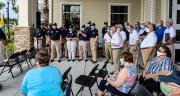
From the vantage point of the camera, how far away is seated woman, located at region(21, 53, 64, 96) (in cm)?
579

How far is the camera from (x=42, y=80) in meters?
5.78

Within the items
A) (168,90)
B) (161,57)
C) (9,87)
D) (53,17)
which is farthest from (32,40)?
(168,90)

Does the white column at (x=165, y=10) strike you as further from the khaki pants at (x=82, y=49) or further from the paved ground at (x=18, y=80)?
the khaki pants at (x=82, y=49)

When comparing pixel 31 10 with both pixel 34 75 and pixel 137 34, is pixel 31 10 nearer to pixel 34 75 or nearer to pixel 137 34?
pixel 137 34

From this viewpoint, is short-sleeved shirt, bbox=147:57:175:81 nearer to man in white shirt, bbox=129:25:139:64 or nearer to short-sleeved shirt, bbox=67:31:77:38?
man in white shirt, bbox=129:25:139:64

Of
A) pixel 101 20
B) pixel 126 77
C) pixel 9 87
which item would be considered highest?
pixel 101 20

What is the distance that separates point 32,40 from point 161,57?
11.2 metres

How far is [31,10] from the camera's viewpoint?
1781 centimetres

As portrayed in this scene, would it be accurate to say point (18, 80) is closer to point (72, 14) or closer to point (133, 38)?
point (133, 38)

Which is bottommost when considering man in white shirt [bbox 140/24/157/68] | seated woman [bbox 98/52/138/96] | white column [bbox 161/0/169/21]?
seated woman [bbox 98/52/138/96]

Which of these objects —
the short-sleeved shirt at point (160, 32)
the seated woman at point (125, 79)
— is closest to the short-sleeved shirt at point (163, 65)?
the seated woman at point (125, 79)

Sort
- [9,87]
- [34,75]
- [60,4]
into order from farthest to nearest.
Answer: [60,4]
[9,87]
[34,75]

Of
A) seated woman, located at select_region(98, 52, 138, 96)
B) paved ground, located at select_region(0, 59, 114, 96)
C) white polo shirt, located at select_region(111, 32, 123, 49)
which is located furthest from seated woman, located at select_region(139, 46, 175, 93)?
white polo shirt, located at select_region(111, 32, 123, 49)

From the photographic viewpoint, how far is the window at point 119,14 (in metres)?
A: 21.6
